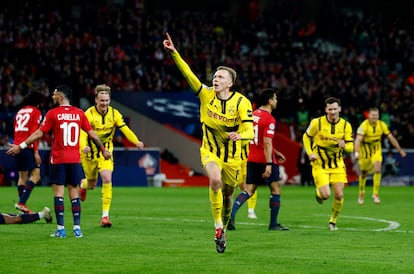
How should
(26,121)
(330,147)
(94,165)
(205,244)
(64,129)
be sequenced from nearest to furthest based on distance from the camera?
(205,244) → (64,129) → (330,147) → (94,165) → (26,121)

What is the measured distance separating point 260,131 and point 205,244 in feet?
14.1

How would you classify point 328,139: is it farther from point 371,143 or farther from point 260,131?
point 371,143

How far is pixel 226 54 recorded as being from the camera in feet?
A: 152

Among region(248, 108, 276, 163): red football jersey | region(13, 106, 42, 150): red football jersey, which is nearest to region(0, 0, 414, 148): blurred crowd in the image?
region(13, 106, 42, 150): red football jersey

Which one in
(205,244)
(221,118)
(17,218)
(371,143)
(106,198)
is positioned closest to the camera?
(221,118)

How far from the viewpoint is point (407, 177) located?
1591 inches

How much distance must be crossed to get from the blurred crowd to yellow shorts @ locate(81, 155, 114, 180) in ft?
62.7

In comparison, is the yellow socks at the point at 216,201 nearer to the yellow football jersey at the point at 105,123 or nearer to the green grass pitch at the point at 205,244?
the green grass pitch at the point at 205,244

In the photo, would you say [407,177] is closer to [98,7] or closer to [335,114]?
[98,7]

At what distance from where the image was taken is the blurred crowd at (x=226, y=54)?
4028 cm

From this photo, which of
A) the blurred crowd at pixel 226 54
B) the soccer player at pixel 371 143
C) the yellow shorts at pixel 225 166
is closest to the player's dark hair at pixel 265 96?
the yellow shorts at pixel 225 166

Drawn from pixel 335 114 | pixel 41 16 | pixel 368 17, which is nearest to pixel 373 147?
pixel 335 114

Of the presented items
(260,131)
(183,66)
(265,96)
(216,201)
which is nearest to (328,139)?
(260,131)

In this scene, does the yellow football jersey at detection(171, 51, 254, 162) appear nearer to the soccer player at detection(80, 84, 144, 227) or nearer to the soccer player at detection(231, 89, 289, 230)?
the soccer player at detection(231, 89, 289, 230)
